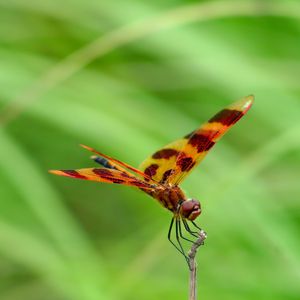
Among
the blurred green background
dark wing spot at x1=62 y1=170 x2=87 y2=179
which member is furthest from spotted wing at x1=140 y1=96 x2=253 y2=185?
the blurred green background

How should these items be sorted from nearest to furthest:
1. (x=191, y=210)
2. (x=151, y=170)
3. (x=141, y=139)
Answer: (x=191, y=210) → (x=151, y=170) → (x=141, y=139)

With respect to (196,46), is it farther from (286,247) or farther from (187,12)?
(286,247)

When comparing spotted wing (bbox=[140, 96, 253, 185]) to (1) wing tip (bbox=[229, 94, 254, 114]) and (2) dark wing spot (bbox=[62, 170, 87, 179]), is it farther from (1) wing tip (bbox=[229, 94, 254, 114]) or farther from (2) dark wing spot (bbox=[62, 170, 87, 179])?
(2) dark wing spot (bbox=[62, 170, 87, 179])

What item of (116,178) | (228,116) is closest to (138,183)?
(116,178)

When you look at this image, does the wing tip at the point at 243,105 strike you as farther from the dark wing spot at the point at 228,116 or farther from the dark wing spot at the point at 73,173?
the dark wing spot at the point at 73,173

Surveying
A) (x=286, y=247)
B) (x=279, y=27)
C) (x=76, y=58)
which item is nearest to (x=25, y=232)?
(x=76, y=58)

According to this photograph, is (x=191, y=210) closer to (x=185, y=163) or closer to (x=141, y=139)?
(x=185, y=163)
